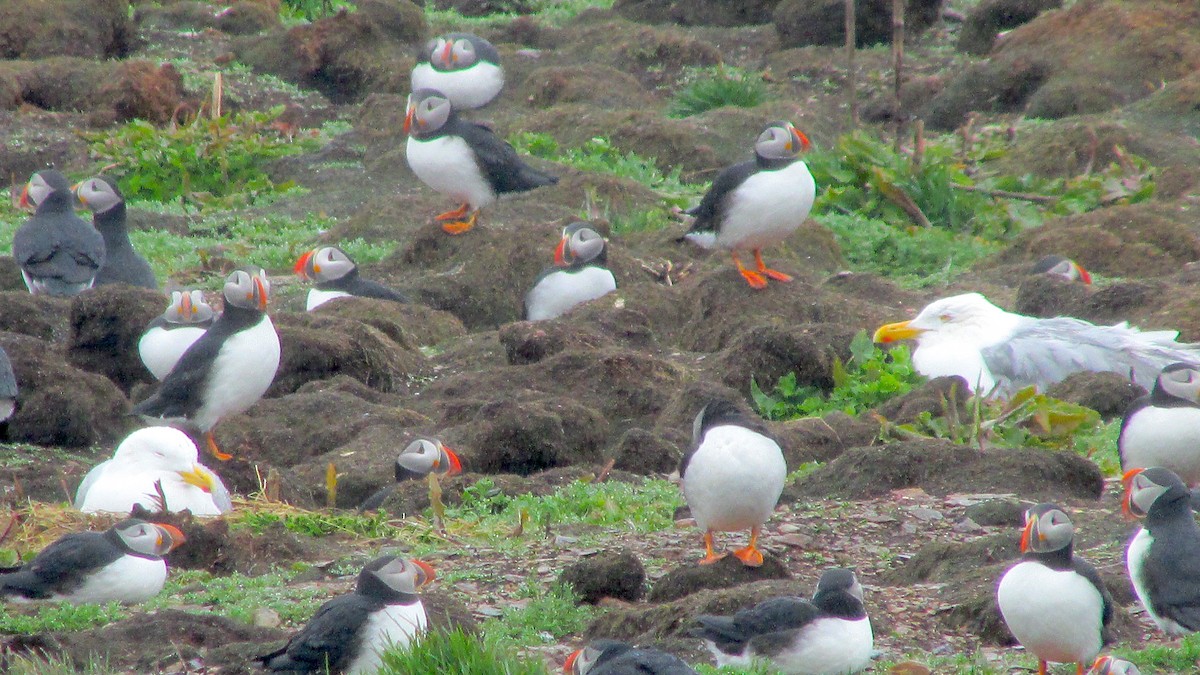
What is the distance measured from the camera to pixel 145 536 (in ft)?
18.9

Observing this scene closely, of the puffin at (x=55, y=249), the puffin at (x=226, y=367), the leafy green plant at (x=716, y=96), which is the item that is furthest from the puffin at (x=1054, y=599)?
the leafy green plant at (x=716, y=96)

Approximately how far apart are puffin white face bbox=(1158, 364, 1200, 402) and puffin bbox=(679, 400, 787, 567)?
2.35 m

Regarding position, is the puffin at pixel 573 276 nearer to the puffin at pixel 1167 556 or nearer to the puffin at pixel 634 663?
the puffin at pixel 1167 556

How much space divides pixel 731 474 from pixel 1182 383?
2.66m

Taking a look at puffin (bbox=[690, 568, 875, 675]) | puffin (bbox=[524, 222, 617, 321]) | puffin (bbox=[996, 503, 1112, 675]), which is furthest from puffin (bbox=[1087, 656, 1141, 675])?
puffin (bbox=[524, 222, 617, 321])

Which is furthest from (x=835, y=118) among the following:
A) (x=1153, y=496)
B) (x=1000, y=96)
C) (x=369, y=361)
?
(x=1153, y=496)

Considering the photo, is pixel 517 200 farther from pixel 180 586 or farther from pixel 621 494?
pixel 180 586

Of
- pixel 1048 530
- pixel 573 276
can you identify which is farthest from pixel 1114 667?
pixel 573 276

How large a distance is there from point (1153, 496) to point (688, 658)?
1972 millimetres

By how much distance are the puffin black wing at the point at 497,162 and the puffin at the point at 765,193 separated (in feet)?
9.27

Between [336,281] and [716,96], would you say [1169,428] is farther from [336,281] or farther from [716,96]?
[716,96]

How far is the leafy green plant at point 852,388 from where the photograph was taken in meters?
8.96

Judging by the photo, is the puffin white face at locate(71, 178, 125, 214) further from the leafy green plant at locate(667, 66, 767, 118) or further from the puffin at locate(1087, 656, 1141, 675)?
the puffin at locate(1087, 656, 1141, 675)

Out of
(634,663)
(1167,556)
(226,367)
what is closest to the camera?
(634,663)
